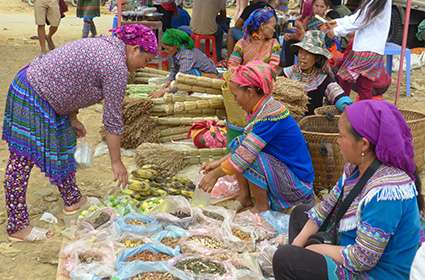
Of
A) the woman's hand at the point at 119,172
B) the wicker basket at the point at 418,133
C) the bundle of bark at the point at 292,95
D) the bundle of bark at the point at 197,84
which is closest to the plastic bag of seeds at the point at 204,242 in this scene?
the woman's hand at the point at 119,172

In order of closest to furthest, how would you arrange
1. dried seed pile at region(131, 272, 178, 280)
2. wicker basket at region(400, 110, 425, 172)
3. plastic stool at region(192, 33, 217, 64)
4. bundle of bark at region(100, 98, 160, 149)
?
dried seed pile at region(131, 272, 178, 280)
wicker basket at region(400, 110, 425, 172)
bundle of bark at region(100, 98, 160, 149)
plastic stool at region(192, 33, 217, 64)

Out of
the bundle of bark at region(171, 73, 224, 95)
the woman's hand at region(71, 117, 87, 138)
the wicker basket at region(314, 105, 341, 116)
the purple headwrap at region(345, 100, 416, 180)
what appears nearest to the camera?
the purple headwrap at region(345, 100, 416, 180)

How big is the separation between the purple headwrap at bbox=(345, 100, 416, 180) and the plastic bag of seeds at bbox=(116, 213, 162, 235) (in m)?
1.61

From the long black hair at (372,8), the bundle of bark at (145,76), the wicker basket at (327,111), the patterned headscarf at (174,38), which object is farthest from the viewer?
the bundle of bark at (145,76)

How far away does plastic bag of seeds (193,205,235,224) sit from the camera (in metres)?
3.53

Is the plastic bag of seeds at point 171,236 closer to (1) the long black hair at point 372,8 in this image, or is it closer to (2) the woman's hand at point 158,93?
(2) the woman's hand at point 158,93

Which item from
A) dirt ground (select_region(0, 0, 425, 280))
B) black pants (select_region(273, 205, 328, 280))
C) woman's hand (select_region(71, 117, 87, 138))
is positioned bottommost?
dirt ground (select_region(0, 0, 425, 280))

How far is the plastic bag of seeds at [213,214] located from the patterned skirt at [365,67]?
2451 millimetres

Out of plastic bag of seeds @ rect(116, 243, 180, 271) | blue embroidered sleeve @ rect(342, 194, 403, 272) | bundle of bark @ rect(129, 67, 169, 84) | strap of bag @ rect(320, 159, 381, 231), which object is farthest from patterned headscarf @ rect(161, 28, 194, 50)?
blue embroidered sleeve @ rect(342, 194, 403, 272)

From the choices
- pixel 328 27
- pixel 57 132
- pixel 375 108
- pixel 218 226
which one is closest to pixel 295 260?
pixel 375 108

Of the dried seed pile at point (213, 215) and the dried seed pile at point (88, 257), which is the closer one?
the dried seed pile at point (88, 257)

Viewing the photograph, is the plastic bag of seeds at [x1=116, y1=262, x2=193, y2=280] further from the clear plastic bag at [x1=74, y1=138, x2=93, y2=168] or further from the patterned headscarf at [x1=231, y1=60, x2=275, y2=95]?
the patterned headscarf at [x1=231, y1=60, x2=275, y2=95]

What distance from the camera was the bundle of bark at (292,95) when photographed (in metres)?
4.55

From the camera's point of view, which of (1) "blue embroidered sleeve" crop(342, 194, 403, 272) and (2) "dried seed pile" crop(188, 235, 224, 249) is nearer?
(1) "blue embroidered sleeve" crop(342, 194, 403, 272)
